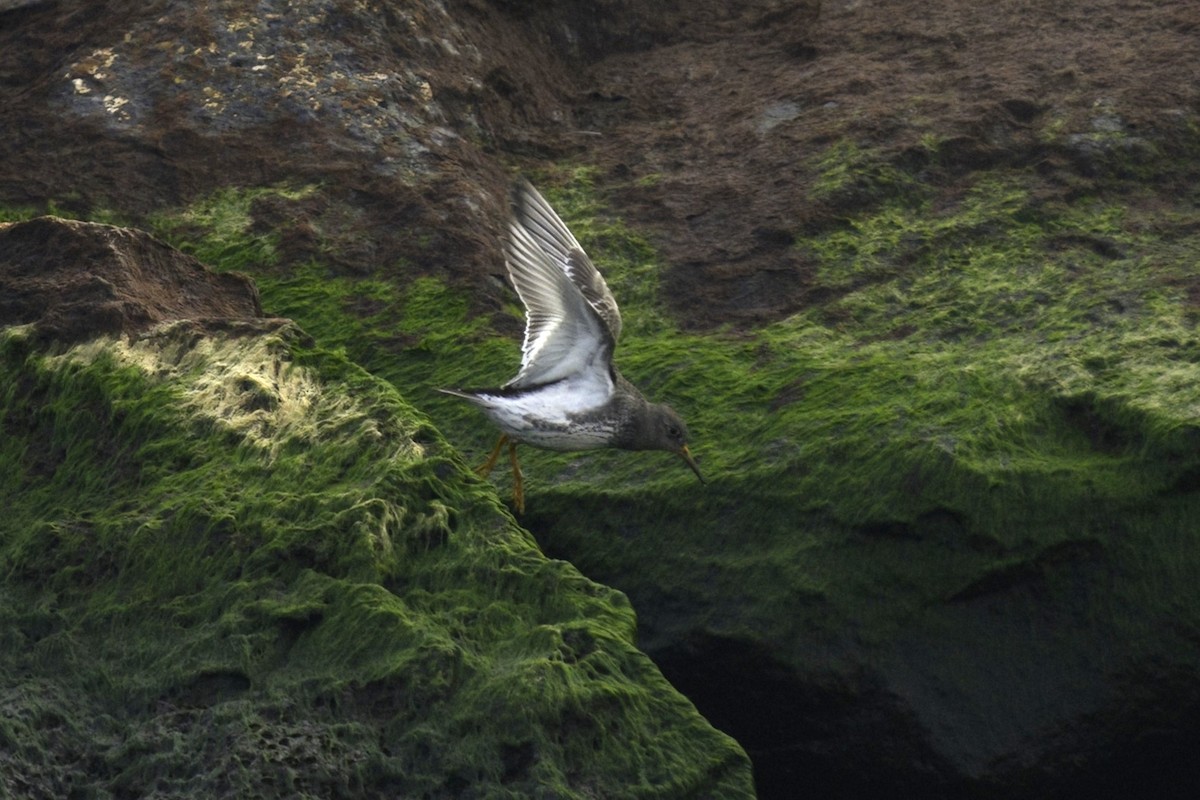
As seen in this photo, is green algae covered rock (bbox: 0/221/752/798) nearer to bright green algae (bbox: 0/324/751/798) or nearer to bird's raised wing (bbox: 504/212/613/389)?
bright green algae (bbox: 0/324/751/798)

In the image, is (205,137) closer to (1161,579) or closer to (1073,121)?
(1073,121)

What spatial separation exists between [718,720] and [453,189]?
10.6 ft

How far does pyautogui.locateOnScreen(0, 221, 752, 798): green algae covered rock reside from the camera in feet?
13.8

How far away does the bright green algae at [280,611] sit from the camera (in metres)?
4.20

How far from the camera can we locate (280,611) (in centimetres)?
458

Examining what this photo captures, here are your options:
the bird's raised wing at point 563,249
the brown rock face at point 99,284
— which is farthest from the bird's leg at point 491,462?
the brown rock face at point 99,284

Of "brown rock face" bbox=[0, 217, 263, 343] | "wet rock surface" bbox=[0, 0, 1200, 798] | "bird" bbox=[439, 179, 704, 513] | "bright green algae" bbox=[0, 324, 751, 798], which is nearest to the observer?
"bright green algae" bbox=[0, 324, 751, 798]

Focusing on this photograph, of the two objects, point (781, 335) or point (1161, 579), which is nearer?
point (1161, 579)

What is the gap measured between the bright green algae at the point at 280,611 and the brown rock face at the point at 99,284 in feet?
0.49

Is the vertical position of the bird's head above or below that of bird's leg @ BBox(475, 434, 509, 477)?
above

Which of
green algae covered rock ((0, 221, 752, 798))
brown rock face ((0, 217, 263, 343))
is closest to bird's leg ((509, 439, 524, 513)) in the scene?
green algae covered rock ((0, 221, 752, 798))

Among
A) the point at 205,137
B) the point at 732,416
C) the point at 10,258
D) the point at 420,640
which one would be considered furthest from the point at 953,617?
the point at 205,137

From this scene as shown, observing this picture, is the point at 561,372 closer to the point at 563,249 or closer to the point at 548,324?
the point at 548,324

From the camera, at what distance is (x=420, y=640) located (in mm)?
4504
